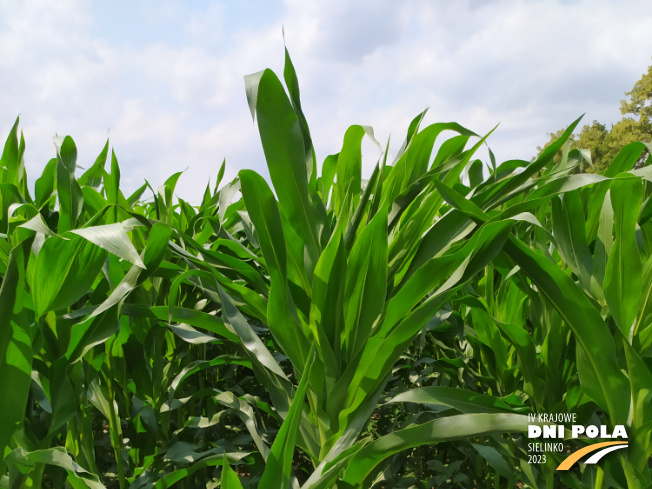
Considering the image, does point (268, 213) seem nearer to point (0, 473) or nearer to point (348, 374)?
point (348, 374)

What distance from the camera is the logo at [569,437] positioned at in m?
0.93

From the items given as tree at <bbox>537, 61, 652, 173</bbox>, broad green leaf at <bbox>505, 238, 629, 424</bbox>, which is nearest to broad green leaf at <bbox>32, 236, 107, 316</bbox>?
broad green leaf at <bbox>505, 238, 629, 424</bbox>

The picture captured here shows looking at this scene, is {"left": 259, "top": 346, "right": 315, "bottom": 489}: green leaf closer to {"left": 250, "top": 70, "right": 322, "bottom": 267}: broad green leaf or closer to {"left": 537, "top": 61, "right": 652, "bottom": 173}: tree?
{"left": 250, "top": 70, "right": 322, "bottom": 267}: broad green leaf

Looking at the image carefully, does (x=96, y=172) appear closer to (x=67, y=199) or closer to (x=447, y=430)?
(x=67, y=199)

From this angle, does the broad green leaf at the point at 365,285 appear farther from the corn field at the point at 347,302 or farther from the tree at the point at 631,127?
the tree at the point at 631,127

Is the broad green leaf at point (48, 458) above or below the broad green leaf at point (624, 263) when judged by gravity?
below

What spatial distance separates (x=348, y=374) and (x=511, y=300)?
0.64 meters

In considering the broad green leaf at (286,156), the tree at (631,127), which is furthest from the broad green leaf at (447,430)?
the tree at (631,127)

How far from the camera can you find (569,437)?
A: 107 cm

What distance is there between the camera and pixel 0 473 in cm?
81

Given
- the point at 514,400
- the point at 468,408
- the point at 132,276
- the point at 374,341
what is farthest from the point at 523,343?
the point at 132,276

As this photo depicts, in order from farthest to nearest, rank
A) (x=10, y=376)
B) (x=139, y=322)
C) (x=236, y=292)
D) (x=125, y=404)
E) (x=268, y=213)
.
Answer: (x=125, y=404) → (x=139, y=322) → (x=236, y=292) → (x=268, y=213) → (x=10, y=376)

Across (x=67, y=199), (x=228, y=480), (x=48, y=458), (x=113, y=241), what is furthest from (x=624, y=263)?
(x=67, y=199)

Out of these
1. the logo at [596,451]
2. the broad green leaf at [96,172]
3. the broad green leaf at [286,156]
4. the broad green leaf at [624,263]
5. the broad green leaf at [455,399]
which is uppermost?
the broad green leaf at [96,172]
